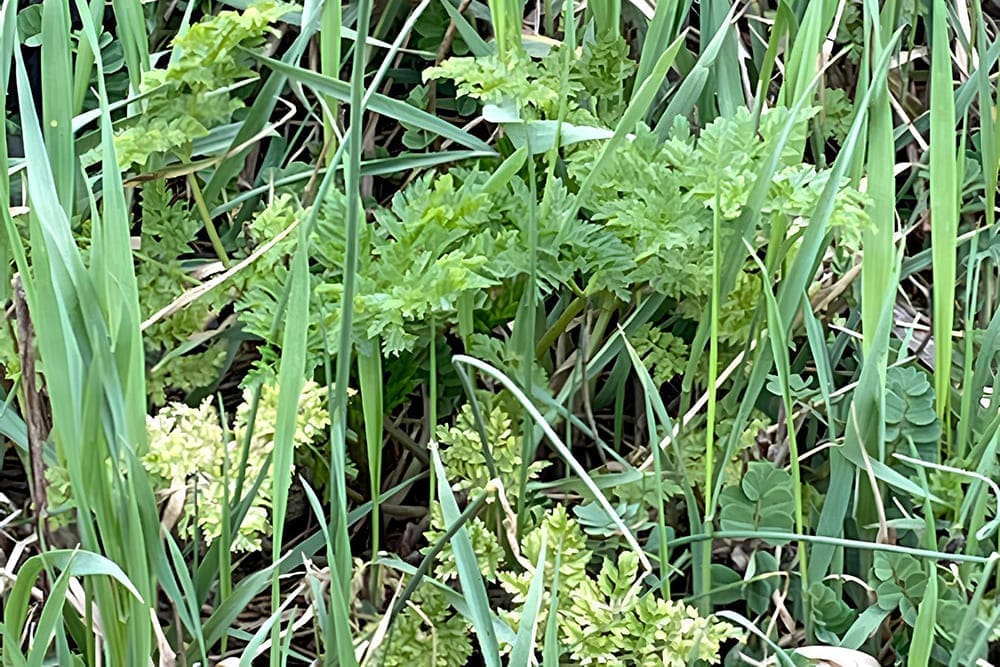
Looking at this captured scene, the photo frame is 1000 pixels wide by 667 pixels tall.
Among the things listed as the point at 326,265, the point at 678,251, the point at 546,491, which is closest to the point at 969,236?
the point at 678,251

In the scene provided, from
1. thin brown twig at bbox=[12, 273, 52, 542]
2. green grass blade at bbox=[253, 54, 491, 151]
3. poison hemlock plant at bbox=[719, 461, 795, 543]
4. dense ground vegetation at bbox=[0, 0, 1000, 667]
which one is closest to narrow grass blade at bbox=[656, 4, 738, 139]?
dense ground vegetation at bbox=[0, 0, 1000, 667]

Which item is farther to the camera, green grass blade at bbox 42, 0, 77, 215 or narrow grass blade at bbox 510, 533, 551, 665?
green grass blade at bbox 42, 0, 77, 215

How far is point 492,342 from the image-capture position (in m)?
0.92

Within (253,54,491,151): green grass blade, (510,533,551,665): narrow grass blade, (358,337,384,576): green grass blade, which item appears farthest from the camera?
(253,54,491,151): green grass blade

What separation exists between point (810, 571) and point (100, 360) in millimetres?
561

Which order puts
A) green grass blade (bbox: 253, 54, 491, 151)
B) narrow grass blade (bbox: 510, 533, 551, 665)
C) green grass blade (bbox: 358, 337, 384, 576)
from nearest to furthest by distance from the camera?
narrow grass blade (bbox: 510, 533, 551, 665)
green grass blade (bbox: 358, 337, 384, 576)
green grass blade (bbox: 253, 54, 491, 151)

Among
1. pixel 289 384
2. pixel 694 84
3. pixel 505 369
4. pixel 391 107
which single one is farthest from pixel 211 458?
pixel 694 84

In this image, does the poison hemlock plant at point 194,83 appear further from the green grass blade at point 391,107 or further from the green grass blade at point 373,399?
the green grass blade at point 373,399

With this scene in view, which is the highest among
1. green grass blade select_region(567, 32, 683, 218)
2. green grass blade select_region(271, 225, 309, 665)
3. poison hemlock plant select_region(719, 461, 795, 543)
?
green grass blade select_region(567, 32, 683, 218)

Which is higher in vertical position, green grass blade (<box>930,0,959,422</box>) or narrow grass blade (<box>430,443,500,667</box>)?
green grass blade (<box>930,0,959,422</box>)

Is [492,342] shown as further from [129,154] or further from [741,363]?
[129,154]

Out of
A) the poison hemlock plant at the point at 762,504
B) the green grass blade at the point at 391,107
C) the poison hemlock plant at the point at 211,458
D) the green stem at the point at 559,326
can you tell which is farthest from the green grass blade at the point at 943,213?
the poison hemlock plant at the point at 211,458

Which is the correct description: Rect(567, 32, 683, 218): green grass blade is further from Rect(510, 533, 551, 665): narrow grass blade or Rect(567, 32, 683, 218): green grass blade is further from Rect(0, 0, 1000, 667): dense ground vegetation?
Rect(510, 533, 551, 665): narrow grass blade

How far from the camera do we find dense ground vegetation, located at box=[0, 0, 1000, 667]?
765 millimetres
